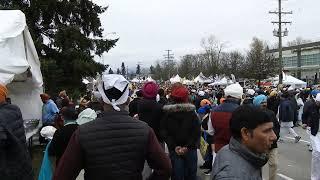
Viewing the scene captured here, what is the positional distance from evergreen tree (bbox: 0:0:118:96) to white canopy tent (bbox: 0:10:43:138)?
13021 mm

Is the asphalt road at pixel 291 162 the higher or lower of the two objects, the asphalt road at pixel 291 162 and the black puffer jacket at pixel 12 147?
the lower

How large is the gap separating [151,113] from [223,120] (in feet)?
5.67

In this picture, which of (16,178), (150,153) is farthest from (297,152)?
(150,153)

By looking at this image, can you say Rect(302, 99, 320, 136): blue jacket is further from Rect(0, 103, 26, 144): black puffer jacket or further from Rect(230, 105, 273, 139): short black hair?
Rect(230, 105, 273, 139): short black hair

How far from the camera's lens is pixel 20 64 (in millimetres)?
7879

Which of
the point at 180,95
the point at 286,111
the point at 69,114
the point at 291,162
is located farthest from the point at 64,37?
the point at 69,114

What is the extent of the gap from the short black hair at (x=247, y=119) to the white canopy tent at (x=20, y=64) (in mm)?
4948

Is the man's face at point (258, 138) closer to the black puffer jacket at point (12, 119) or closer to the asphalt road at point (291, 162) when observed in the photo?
the black puffer jacket at point (12, 119)

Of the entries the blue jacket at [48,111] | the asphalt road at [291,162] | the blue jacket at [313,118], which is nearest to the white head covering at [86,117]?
the asphalt road at [291,162]

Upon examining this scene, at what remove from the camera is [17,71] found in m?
7.71

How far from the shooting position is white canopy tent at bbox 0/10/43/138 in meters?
7.60

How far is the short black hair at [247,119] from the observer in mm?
2971

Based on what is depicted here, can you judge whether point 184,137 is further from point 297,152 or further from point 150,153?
point 297,152

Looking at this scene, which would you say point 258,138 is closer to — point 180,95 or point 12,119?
point 12,119
